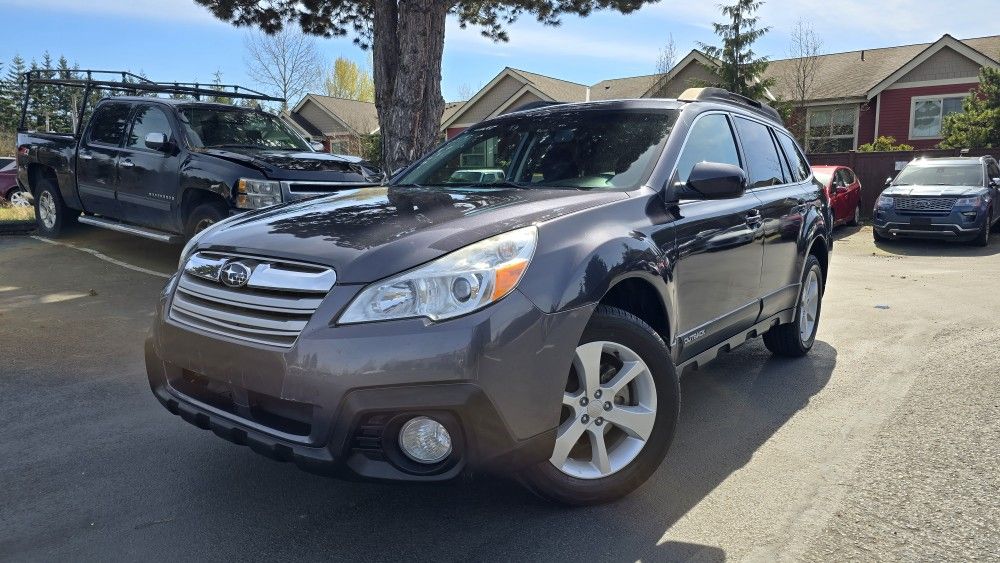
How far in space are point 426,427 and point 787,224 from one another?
10.5 ft

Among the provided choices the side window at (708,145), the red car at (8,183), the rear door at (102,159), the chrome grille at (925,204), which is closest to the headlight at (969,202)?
the chrome grille at (925,204)

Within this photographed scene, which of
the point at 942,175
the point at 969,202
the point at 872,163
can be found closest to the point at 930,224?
the point at 969,202

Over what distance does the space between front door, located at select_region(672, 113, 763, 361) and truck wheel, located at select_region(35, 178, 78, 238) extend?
8861 millimetres

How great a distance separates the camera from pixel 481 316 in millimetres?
2453

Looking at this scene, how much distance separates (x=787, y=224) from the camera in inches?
188

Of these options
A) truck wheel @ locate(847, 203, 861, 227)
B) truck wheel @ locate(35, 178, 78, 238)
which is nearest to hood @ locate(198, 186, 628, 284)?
truck wheel @ locate(35, 178, 78, 238)

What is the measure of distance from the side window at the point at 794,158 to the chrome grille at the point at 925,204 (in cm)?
952

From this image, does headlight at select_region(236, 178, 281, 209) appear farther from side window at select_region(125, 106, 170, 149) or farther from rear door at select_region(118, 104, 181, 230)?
side window at select_region(125, 106, 170, 149)

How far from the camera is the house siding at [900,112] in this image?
25.7 metres

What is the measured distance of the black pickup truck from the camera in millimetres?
7020

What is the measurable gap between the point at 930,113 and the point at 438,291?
2860cm

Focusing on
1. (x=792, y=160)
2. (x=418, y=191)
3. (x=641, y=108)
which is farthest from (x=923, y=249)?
(x=418, y=191)

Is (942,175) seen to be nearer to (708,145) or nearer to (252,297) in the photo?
(708,145)

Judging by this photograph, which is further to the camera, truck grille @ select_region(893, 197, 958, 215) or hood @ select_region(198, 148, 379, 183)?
truck grille @ select_region(893, 197, 958, 215)
